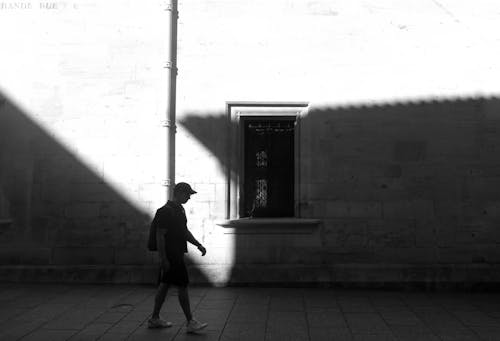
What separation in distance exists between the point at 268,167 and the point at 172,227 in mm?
3504

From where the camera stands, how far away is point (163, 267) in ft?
17.4

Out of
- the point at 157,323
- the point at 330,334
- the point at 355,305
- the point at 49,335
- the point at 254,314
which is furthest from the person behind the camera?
the point at 355,305

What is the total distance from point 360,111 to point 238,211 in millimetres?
2726

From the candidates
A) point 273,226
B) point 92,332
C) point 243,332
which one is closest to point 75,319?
point 92,332

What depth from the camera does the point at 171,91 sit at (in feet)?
26.9

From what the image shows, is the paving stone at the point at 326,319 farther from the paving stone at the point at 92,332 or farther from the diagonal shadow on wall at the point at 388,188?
the paving stone at the point at 92,332

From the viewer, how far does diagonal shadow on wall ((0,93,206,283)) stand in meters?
8.16

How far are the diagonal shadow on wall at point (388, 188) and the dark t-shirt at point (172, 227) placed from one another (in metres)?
2.79

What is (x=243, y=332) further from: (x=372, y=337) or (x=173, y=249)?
(x=372, y=337)

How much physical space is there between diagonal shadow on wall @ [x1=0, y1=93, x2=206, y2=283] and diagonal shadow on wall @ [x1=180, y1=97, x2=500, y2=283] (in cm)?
183

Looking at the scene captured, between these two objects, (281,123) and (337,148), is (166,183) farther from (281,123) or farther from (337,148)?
(337,148)

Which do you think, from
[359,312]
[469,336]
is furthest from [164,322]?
[469,336]

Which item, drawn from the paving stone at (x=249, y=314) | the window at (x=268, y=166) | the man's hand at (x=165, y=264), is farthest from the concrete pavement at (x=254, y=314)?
the window at (x=268, y=166)

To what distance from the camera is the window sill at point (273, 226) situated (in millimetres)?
8016
